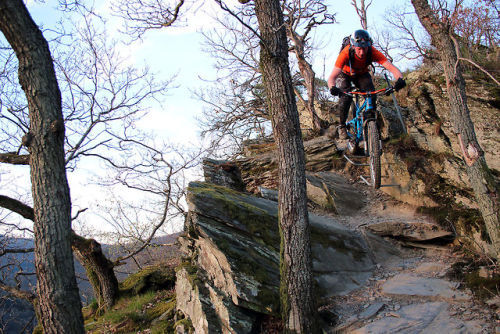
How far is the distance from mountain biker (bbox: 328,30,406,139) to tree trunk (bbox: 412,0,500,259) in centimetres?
85

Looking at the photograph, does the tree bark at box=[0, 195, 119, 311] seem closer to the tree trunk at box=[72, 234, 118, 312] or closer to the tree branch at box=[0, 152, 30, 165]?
the tree trunk at box=[72, 234, 118, 312]

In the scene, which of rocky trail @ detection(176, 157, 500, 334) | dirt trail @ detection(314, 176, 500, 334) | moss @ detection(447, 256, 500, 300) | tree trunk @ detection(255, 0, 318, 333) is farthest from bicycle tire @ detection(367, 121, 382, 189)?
tree trunk @ detection(255, 0, 318, 333)

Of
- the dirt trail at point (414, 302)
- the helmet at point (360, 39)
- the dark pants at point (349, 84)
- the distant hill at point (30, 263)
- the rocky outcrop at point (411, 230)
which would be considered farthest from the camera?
the distant hill at point (30, 263)

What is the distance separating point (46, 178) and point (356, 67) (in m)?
5.64

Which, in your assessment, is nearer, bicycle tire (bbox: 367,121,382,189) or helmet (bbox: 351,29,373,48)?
helmet (bbox: 351,29,373,48)

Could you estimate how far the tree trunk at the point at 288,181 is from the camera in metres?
4.21

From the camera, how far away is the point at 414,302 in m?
4.52

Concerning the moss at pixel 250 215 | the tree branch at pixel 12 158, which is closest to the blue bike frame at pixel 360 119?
the moss at pixel 250 215

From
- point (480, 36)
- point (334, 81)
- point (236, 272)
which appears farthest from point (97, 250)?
point (480, 36)

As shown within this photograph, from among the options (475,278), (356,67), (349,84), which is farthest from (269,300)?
(356,67)

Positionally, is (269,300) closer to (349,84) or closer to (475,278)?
(475,278)

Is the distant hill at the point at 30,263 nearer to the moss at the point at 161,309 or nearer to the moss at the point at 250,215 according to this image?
the moss at the point at 161,309

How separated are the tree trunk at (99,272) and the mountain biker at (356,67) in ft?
20.3

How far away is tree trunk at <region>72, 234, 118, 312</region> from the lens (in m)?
7.34
